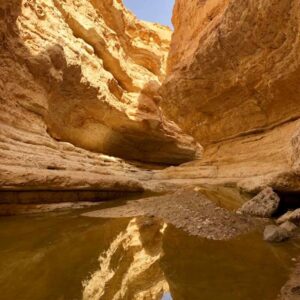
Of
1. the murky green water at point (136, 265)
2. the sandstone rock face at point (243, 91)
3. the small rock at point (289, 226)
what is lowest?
the murky green water at point (136, 265)

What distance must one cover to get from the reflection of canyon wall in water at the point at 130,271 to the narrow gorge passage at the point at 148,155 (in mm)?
16

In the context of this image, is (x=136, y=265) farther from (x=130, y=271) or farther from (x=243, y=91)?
(x=243, y=91)

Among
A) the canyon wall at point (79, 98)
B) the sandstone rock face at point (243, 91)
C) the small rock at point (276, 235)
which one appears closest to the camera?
the small rock at point (276, 235)

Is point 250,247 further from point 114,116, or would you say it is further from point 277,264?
point 114,116

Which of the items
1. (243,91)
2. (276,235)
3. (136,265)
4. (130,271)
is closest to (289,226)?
(276,235)

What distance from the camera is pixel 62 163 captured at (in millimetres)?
6789

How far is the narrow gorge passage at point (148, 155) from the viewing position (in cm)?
210

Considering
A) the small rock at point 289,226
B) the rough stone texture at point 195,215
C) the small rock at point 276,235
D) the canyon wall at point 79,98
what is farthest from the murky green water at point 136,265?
the canyon wall at point 79,98

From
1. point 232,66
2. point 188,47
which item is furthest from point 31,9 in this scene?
point 232,66

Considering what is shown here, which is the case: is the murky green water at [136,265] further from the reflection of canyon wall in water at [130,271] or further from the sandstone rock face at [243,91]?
the sandstone rock face at [243,91]

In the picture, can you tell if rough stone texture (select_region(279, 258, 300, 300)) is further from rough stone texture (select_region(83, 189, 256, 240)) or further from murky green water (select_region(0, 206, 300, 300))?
rough stone texture (select_region(83, 189, 256, 240))

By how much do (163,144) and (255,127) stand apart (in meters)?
8.87

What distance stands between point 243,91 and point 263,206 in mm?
5752

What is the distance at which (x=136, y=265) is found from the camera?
7.32ft
